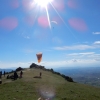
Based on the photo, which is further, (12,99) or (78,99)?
(78,99)

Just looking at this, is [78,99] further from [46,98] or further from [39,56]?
[39,56]

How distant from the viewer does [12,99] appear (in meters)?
32.8

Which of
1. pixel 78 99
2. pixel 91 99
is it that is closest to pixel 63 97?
pixel 78 99

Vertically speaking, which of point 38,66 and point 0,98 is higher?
point 38,66

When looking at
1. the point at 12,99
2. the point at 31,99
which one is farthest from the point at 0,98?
the point at 31,99

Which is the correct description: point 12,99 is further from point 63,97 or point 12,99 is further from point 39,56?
point 39,56

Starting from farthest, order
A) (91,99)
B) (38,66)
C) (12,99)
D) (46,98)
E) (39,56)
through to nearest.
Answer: (38,66) < (39,56) < (91,99) < (46,98) < (12,99)

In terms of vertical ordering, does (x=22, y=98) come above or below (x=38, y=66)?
below

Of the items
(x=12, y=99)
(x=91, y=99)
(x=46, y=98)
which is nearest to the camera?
(x=12, y=99)

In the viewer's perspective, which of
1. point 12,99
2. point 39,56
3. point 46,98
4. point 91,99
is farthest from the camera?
point 39,56

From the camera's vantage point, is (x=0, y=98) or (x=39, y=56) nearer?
(x=0, y=98)

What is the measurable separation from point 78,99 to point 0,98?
53.4 ft

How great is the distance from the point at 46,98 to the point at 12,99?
7.22 metres

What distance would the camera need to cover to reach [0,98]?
33.2m
